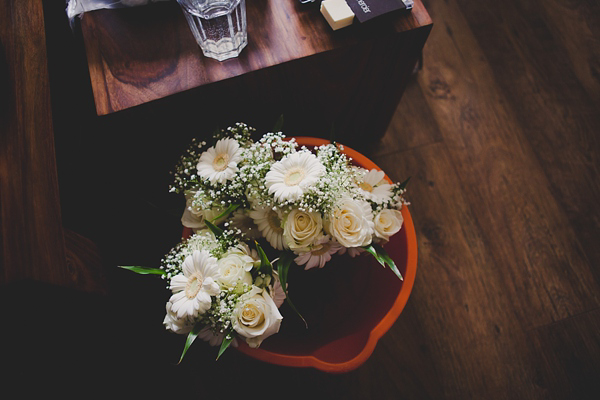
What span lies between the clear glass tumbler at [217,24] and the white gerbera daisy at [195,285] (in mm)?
456

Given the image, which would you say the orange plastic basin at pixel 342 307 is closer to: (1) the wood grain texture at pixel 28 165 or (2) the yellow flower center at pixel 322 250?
(2) the yellow flower center at pixel 322 250

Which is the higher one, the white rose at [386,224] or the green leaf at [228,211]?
the green leaf at [228,211]

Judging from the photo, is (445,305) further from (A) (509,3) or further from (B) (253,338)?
(A) (509,3)

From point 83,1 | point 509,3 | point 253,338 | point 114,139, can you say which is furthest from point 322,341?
point 509,3

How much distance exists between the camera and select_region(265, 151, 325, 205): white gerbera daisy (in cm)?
69

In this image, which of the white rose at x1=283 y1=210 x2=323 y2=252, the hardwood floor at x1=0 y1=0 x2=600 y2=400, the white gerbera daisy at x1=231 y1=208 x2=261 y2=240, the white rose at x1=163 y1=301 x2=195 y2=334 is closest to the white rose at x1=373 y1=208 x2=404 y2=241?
the white rose at x1=283 y1=210 x2=323 y2=252

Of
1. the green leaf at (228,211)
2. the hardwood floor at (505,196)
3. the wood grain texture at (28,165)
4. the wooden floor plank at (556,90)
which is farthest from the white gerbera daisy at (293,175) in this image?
the wooden floor plank at (556,90)

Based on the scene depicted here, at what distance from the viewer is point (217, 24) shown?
854 mm

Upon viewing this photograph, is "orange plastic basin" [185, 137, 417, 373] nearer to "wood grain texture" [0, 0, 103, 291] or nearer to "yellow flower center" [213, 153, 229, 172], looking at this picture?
"yellow flower center" [213, 153, 229, 172]

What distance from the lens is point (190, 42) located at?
925 mm

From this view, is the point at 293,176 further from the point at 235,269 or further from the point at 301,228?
the point at 235,269

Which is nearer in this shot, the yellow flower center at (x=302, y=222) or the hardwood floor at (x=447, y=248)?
the yellow flower center at (x=302, y=222)

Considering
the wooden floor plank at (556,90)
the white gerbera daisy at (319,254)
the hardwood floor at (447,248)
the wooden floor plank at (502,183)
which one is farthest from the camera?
the wooden floor plank at (556,90)

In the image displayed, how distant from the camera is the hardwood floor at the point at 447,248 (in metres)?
1.24
